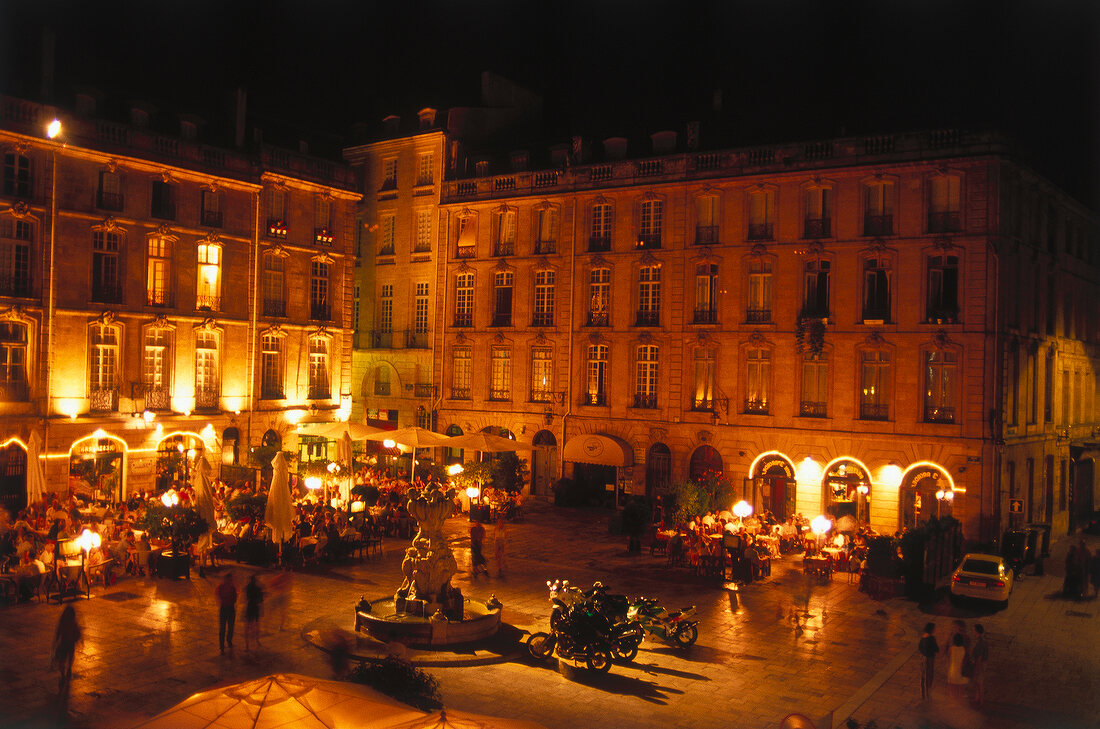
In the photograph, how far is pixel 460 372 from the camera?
1645 inches

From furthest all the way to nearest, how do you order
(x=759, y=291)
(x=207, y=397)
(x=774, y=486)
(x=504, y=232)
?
(x=504, y=232) → (x=207, y=397) → (x=759, y=291) → (x=774, y=486)

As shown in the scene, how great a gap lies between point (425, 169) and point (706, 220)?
15.0 meters

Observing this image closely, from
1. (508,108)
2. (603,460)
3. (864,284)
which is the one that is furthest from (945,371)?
(508,108)

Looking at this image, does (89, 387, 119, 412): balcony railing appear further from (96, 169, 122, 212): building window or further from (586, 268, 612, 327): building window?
(586, 268, 612, 327): building window

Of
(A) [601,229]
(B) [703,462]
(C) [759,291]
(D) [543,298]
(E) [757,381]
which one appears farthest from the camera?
(D) [543,298]

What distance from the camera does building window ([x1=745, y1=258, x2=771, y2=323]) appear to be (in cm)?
3400

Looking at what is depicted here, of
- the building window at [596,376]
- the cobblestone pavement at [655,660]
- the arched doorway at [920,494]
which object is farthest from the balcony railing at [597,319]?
the cobblestone pavement at [655,660]

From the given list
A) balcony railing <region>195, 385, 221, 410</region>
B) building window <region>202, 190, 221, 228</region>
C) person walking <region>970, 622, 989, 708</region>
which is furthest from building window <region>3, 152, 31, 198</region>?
person walking <region>970, 622, 989, 708</region>

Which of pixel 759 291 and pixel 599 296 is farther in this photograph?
pixel 599 296

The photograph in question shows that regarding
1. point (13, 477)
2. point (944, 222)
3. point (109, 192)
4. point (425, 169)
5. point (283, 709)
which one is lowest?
point (13, 477)

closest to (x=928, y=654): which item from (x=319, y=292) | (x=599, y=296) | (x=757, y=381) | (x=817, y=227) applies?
(x=757, y=381)

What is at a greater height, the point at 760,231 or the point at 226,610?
the point at 760,231

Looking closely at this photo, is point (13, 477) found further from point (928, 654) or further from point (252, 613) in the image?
point (928, 654)

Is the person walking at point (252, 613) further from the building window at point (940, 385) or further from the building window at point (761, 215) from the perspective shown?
the building window at point (761, 215)
